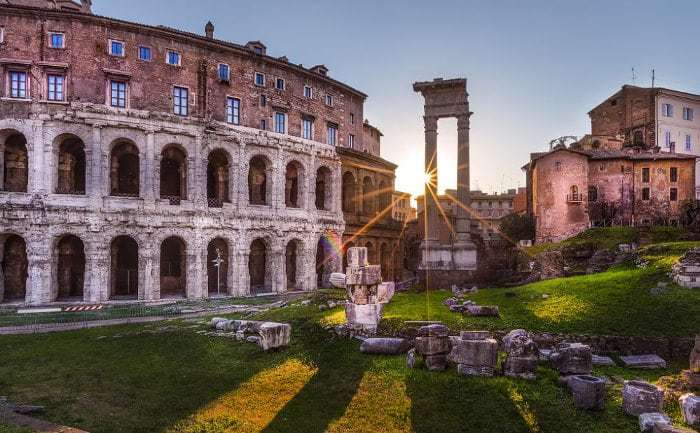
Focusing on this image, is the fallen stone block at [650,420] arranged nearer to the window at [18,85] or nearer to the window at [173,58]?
the window at [173,58]

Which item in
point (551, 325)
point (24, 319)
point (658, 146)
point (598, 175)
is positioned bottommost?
point (24, 319)

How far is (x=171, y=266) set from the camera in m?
29.0

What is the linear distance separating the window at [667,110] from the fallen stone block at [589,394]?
4618 centimetres

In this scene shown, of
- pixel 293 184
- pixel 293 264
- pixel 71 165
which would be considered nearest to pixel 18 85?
pixel 71 165

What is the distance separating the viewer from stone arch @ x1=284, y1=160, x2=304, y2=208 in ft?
103

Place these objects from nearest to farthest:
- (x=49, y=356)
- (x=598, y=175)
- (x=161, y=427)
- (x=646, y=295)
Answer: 1. (x=161, y=427)
2. (x=49, y=356)
3. (x=646, y=295)
4. (x=598, y=175)

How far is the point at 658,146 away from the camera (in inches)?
1558

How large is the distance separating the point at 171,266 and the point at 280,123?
13.4 metres

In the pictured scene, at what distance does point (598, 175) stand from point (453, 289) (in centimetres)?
2499

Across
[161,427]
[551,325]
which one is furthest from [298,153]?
[161,427]

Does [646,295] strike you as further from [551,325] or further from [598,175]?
[598,175]

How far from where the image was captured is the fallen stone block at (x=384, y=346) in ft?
33.5

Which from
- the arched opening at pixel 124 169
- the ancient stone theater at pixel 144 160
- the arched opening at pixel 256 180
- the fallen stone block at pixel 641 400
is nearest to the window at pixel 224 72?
the ancient stone theater at pixel 144 160

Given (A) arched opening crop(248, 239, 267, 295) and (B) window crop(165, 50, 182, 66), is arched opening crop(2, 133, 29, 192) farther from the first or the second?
(A) arched opening crop(248, 239, 267, 295)
